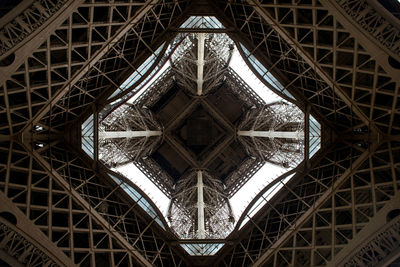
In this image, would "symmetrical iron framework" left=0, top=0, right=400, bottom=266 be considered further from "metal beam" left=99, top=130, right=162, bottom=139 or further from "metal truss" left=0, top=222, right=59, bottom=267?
"metal beam" left=99, top=130, right=162, bottom=139

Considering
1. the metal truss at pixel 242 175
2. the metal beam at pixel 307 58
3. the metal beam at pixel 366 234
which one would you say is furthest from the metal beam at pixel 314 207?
the metal truss at pixel 242 175

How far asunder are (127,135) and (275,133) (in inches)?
371

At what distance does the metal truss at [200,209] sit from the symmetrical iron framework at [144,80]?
2.57m

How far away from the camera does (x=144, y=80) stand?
838 inches

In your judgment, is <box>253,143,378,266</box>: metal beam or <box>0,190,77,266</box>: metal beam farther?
<box>253,143,378,266</box>: metal beam

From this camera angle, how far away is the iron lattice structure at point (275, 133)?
23.3 meters

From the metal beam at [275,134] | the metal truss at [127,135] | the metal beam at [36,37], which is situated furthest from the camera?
the metal truss at [127,135]

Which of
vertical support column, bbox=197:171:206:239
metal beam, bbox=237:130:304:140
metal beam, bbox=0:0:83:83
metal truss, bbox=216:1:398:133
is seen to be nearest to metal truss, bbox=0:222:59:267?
metal beam, bbox=0:0:83:83

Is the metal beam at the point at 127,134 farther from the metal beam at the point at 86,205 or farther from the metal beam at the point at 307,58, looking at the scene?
the metal beam at the point at 307,58

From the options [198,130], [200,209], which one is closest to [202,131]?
[198,130]

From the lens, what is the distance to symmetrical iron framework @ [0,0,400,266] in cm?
1628

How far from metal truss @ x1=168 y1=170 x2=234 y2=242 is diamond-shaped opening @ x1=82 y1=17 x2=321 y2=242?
0.07m

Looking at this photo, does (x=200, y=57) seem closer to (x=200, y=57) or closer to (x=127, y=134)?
(x=200, y=57)

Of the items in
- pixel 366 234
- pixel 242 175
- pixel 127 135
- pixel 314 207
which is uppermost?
pixel 127 135
